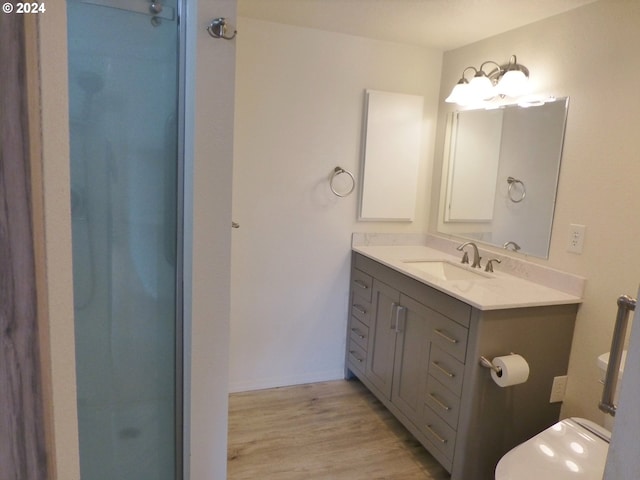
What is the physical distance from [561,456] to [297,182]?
72.9 inches

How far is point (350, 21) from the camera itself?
2348 mm

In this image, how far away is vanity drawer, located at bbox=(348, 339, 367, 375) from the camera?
2.72 metres

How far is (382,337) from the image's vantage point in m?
2.49

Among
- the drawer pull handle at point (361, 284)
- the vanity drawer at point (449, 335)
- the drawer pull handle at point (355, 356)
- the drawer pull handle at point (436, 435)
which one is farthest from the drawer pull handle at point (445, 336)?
the drawer pull handle at point (355, 356)

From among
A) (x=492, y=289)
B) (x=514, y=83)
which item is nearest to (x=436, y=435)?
(x=492, y=289)

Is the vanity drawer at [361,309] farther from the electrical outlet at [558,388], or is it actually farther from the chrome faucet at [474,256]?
the electrical outlet at [558,388]

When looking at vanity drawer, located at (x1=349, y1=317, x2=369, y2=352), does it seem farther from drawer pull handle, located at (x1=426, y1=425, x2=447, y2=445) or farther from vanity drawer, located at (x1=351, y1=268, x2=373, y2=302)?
drawer pull handle, located at (x1=426, y1=425, x2=447, y2=445)

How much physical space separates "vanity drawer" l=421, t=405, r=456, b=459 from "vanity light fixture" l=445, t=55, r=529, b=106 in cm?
165

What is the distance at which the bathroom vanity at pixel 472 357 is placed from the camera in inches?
70.9

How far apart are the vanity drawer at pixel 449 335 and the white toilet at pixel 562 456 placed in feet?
1.40

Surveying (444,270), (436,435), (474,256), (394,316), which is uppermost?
(474,256)

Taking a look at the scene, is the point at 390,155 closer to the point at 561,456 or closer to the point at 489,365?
the point at 489,365

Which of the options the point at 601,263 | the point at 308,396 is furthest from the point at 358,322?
the point at 601,263

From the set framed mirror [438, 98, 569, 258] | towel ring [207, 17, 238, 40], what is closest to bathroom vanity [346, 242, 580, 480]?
framed mirror [438, 98, 569, 258]
